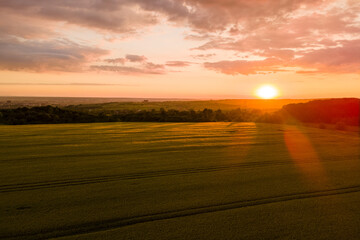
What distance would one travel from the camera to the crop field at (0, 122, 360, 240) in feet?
13.5

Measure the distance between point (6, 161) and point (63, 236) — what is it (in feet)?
21.0

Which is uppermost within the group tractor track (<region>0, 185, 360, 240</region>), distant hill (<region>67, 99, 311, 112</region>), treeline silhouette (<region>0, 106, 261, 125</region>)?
distant hill (<region>67, 99, 311, 112</region>)

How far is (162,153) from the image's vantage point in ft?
33.6

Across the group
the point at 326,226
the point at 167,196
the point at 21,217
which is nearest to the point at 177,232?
the point at 167,196

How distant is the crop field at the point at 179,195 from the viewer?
13.5 ft

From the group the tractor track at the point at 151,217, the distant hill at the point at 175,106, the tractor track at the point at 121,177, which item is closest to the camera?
the tractor track at the point at 151,217

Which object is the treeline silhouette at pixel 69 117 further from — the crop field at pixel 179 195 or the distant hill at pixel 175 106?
the distant hill at pixel 175 106

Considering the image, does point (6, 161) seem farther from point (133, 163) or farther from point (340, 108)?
point (340, 108)

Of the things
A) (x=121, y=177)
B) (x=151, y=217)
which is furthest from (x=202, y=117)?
(x=151, y=217)

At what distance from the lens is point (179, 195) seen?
219 inches

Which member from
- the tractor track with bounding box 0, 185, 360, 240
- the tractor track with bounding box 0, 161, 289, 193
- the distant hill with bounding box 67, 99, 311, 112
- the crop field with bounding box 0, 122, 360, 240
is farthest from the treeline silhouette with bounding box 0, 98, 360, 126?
the distant hill with bounding box 67, 99, 311, 112

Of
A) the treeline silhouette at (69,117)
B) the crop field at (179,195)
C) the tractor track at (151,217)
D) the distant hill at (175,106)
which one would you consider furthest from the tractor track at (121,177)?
the distant hill at (175,106)

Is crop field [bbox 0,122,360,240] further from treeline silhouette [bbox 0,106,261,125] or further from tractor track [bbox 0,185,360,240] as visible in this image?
treeline silhouette [bbox 0,106,261,125]

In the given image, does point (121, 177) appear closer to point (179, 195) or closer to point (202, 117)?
point (179, 195)
